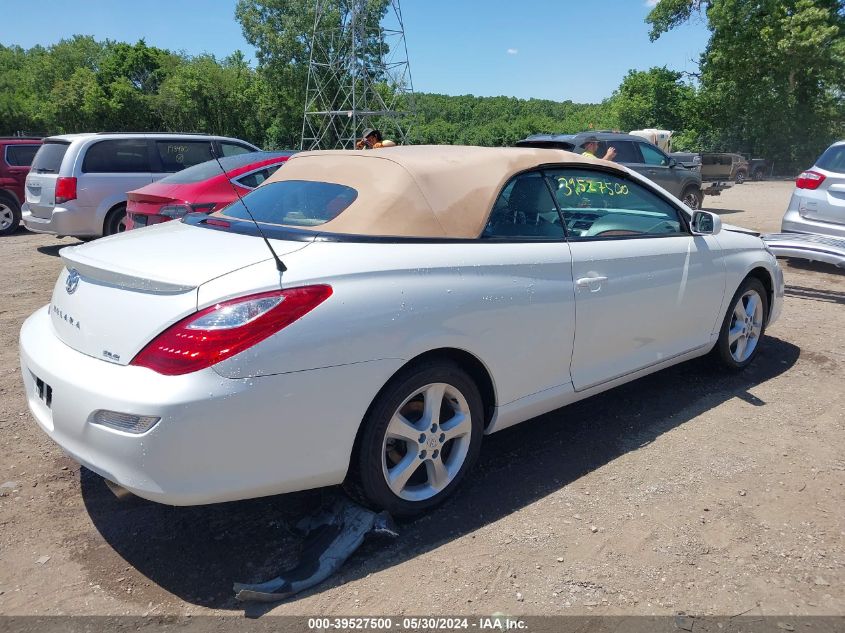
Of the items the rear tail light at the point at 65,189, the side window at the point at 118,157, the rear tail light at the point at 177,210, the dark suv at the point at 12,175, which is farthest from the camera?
the dark suv at the point at 12,175

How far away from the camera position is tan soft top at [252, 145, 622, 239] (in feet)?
10.0

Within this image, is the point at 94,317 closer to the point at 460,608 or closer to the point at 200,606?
the point at 200,606

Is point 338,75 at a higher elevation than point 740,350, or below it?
higher

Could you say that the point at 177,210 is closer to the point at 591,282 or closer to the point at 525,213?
the point at 525,213

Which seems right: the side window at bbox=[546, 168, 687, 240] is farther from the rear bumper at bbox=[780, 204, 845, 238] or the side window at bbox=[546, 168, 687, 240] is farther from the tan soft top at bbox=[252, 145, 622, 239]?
the rear bumper at bbox=[780, 204, 845, 238]

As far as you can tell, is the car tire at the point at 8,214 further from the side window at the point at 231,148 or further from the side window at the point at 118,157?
the side window at the point at 231,148

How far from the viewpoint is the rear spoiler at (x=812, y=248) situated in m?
6.44

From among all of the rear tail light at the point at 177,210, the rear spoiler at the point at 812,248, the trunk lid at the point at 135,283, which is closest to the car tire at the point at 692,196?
the rear spoiler at the point at 812,248

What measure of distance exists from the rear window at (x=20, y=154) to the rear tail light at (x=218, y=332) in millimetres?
13101

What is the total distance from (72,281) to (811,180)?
8.81m

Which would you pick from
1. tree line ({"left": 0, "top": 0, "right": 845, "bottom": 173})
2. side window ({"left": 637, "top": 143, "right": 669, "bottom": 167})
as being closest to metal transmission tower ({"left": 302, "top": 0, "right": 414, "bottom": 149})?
tree line ({"left": 0, "top": 0, "right": 845, "bottom": 173})

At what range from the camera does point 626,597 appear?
2611 millimetres

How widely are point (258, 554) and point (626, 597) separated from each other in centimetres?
154

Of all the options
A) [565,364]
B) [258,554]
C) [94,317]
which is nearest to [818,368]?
[565,364]
